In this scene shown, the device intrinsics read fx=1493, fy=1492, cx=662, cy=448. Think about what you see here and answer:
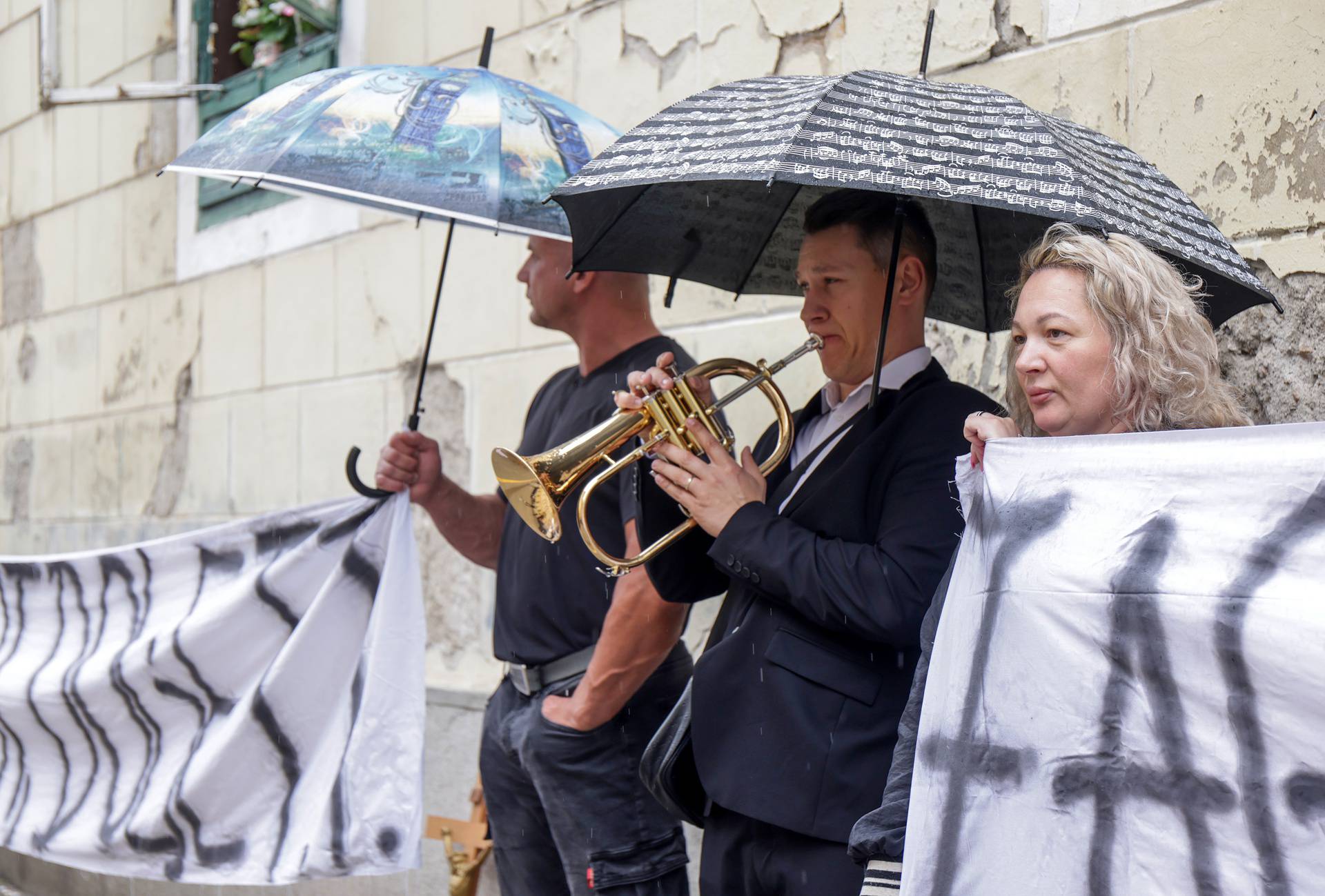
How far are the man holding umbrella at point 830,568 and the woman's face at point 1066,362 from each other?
36cm

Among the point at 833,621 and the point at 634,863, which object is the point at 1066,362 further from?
the point at 634,863

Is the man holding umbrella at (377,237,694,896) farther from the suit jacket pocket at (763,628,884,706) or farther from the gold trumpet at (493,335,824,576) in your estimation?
the suit jacket pocket at (763,628,884,706)

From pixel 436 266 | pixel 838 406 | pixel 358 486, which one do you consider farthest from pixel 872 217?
pixel 436 266

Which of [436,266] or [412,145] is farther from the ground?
[412,145]

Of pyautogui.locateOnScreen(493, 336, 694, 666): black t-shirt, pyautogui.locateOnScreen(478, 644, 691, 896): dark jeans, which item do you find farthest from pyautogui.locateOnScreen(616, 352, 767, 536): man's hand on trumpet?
pyautogui.locateOnScreen(478, 644, 691, 896): dark jeans

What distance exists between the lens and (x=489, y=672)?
16.7 ft

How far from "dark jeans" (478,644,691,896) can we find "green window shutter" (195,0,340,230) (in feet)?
11.5

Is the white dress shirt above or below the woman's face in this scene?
below

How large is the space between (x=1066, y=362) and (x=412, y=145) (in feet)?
5.51

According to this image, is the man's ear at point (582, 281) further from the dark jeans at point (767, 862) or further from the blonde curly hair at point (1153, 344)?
the blonde curly hair at point (1153, 344)

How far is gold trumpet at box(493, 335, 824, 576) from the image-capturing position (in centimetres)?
270

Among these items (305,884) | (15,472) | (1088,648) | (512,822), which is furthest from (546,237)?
(15,472)

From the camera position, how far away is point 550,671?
10.9ft

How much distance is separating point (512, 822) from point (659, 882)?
37cm
